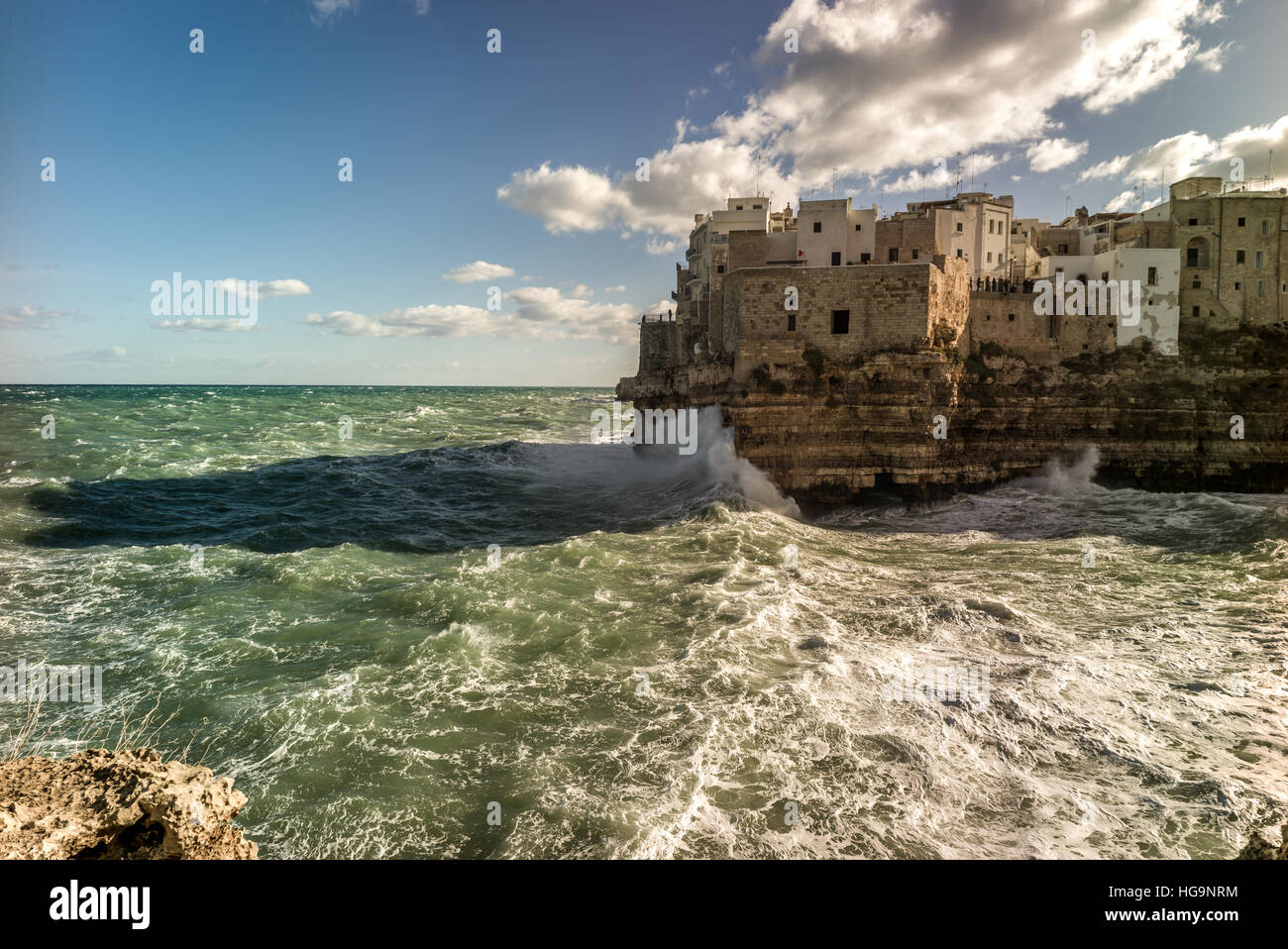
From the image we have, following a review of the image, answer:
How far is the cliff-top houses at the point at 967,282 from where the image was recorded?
2608 cm

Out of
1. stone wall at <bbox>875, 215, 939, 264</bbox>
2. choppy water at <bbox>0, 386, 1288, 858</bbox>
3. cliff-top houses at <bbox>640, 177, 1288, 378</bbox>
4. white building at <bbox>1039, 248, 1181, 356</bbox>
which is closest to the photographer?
choppy water at <bbox>0, 386, 1288, 858</bbox>

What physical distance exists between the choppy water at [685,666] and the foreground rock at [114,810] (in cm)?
342

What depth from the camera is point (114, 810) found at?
394 cm

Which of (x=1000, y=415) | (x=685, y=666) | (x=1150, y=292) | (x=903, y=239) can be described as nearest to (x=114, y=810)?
(x=685, y=666)

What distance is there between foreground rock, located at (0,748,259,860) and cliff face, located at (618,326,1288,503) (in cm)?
2307

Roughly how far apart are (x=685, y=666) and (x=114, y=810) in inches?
342

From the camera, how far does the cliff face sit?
26.1 m

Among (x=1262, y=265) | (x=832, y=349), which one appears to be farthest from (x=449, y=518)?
(x=1262, y=265)

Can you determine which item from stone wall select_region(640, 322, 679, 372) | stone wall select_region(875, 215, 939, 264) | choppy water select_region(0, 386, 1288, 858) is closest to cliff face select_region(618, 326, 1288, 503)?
choppy water select_region(0, 386, 1288, 858)

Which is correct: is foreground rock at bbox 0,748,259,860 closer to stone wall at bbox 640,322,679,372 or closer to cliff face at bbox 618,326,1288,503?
cliff face at bbox 618,326,1288,503

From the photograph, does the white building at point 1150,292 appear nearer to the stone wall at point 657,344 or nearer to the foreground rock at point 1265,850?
the stone wall at point 657,344

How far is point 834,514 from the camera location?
25359mm

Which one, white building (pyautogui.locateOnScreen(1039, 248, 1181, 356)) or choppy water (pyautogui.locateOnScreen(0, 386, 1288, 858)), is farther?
white building (pyautogui.locateOnScreen(1039, 248, 1181, 356))
